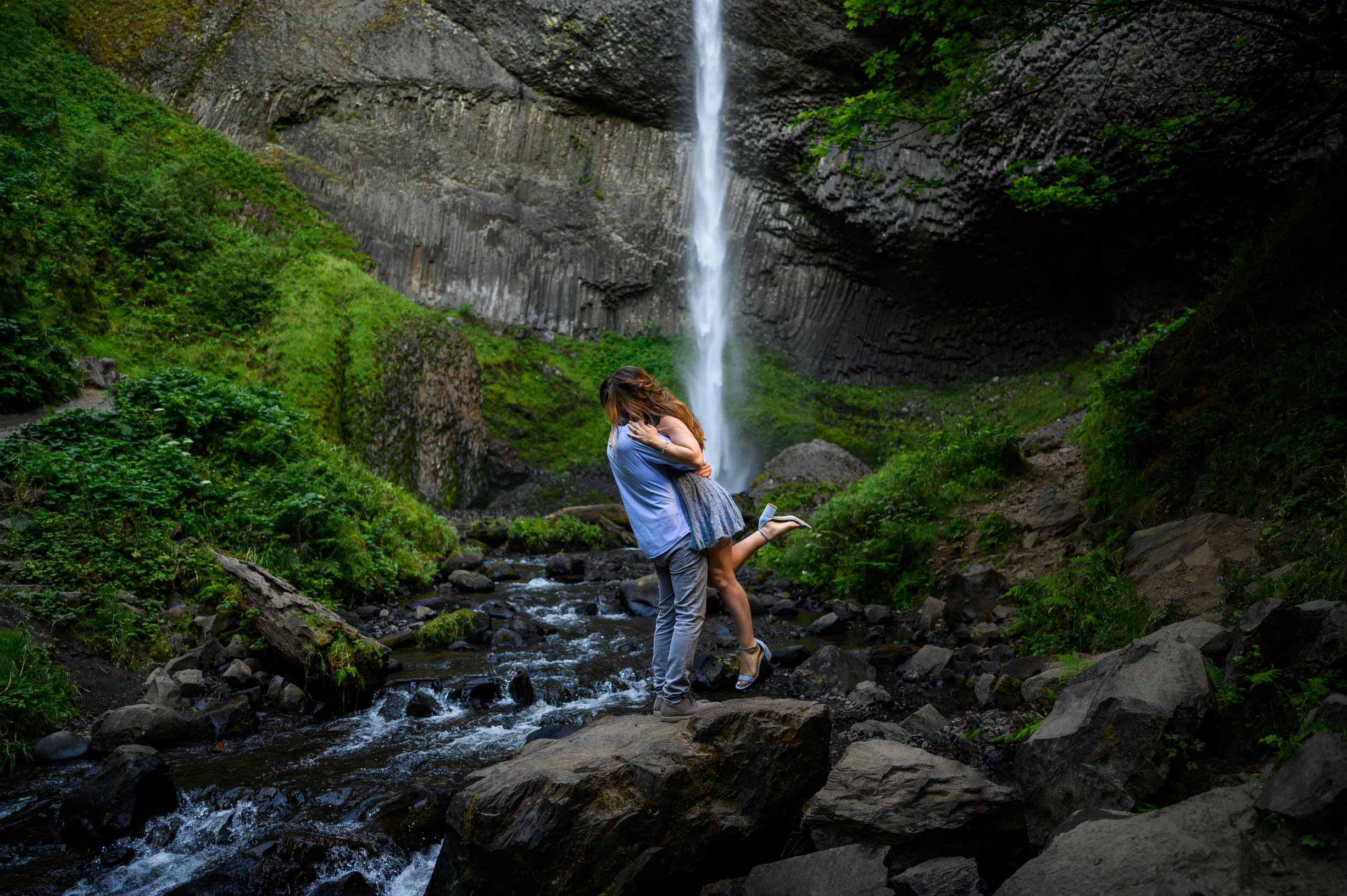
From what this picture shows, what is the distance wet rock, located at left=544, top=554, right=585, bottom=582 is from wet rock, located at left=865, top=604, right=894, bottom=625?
4252mm

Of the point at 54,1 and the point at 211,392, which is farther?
the point at 54,1

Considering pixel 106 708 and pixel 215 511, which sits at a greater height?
pixel 215 511

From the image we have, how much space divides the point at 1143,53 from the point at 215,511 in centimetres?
2160

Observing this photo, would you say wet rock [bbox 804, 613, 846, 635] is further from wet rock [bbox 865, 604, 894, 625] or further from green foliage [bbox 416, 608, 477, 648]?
green foliage [bbox 416, 608, 477, 648]

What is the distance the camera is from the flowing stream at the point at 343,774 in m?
3.91

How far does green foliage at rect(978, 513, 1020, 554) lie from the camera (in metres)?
8.33

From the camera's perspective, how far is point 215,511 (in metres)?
8.26

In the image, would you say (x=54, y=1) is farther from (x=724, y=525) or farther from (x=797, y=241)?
(x=724, y=525)

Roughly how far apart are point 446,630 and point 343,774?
9.73 feet

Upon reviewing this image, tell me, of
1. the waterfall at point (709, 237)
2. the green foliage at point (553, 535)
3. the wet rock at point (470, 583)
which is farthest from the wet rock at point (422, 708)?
the waterfall at point (709, 237)

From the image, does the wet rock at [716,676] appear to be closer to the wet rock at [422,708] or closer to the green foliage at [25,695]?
the wet rock at [422,708]

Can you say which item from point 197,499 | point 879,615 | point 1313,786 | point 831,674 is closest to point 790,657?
point 831,674

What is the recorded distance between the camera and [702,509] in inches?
170

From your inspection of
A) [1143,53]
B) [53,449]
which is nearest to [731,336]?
[1143,53]
